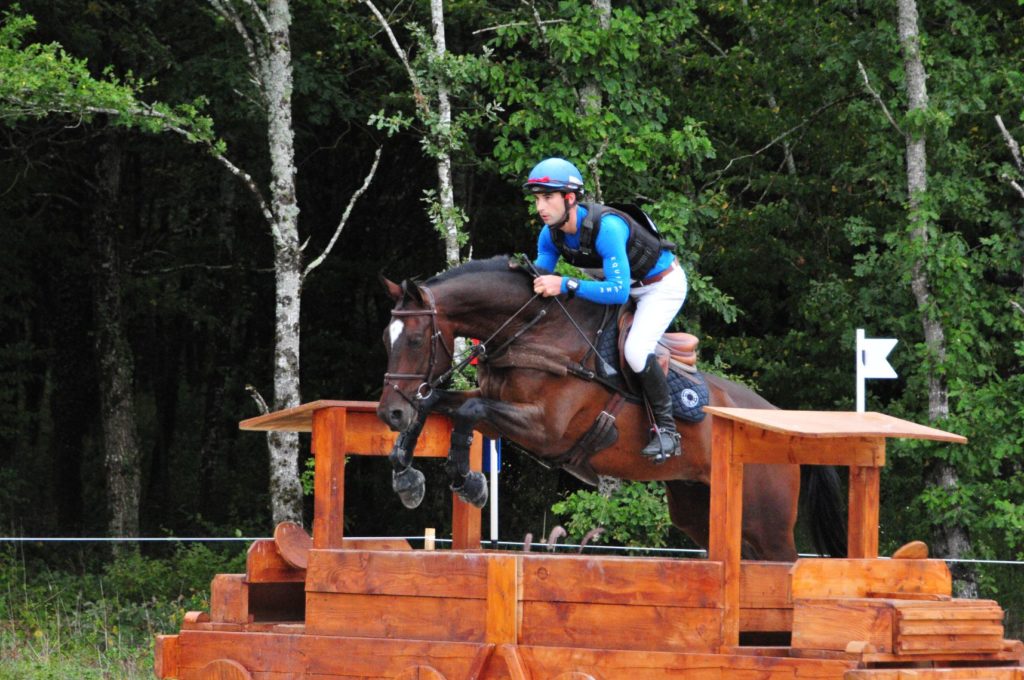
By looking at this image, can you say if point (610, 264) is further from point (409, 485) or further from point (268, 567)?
point (268, 567)

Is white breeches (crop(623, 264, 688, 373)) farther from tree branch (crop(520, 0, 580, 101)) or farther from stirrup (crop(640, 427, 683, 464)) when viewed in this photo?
tree branch (crop(520, 0, 580, 101))

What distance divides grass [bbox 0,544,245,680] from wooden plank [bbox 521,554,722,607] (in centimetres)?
366

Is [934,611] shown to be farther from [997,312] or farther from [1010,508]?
[997,312]

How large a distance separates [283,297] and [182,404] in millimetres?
14223

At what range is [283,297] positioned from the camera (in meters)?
13.1

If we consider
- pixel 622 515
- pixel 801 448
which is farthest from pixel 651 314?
pixel 622 515

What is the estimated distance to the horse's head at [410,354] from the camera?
238 inches

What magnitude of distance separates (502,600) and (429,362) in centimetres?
114

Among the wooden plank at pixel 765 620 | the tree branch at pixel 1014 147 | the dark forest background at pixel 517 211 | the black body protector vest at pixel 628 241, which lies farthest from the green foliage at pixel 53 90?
the wooden plank at pixel 765 620

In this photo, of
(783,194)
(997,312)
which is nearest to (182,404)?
(783,194)

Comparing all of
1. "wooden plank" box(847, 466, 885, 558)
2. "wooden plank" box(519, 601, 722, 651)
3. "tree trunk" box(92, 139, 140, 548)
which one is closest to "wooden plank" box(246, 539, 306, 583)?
"wooden plank" box(519, 601, 722, 651)

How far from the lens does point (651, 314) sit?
263 inches

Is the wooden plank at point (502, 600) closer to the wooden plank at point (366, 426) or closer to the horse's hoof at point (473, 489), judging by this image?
the horse's hoof at point (473, 489)

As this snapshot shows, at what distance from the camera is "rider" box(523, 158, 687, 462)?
645 centimetres
